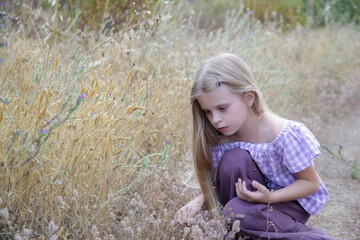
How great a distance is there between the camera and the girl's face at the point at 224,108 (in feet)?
7.45

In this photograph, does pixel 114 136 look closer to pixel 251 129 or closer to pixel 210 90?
pixel 210 90

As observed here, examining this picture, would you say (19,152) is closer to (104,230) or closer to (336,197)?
(104,230)

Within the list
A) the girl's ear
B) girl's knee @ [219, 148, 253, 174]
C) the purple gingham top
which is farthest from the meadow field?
the girl's ear

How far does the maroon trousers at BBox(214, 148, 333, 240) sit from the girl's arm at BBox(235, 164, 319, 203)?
0.15ft

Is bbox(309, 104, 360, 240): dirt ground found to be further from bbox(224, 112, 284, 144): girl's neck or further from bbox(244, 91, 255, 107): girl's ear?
bbox(244, 91, 255, 107): girl's ear

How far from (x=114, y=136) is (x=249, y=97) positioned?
762 mm

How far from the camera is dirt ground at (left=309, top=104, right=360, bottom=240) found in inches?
109

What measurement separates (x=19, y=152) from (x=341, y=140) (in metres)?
3.84

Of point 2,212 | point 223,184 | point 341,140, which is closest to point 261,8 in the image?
point 341,140

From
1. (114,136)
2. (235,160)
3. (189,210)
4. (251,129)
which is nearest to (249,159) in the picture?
(235,160)

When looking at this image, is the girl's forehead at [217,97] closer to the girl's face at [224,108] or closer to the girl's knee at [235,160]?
the girl's face at [224,108]

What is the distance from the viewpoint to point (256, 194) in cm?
221

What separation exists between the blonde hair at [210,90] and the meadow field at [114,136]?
0.13 meters

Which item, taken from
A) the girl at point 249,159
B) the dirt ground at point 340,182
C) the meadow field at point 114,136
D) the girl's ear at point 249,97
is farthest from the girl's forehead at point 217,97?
the dirt ground at point 340,182
